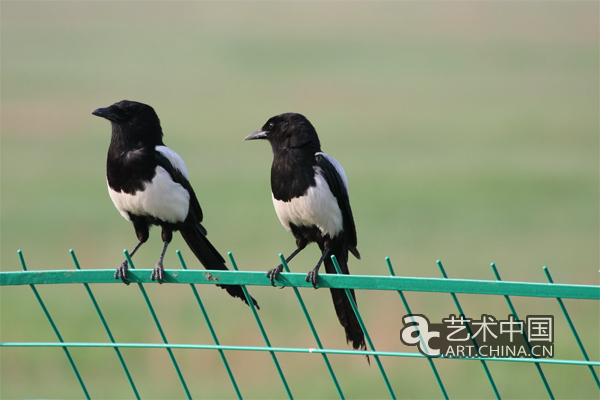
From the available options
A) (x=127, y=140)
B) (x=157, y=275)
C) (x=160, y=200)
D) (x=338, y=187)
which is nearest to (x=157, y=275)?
(x=157, y=275)

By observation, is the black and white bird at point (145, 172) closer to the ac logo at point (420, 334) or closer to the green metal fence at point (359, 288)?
the green metal fence at point (359, 288)

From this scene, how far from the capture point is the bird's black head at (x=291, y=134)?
5543mm

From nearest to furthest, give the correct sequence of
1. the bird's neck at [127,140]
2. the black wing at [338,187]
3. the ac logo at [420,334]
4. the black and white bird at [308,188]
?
1. the ac logo at [420,334]
2. the black and white bird at [308,188]
3. the black wing at [338,187]
4. the bird's neck at [127,140]

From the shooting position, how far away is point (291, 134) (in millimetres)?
5574

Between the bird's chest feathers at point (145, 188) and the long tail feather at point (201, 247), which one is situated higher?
the bird's chest feathers at point (145, 188)

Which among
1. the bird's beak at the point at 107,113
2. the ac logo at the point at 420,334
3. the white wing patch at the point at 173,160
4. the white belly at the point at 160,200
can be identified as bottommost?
the ac logo at the point at 420,334

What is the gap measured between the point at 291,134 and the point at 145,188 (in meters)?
0.96

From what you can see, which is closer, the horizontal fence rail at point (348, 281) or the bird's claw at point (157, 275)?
the horizontal fence rail at point (348, 281)

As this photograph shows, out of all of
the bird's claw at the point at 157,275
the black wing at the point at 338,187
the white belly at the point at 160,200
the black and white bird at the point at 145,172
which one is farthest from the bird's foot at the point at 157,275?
the black wing at the point at 338,187

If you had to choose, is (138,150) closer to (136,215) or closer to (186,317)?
(136,215)

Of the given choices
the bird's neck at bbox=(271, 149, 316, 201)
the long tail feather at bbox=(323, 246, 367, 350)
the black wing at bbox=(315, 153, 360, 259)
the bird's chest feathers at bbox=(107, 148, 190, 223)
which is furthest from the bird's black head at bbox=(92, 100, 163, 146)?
the long tail feather at bbox=(323, 246, 367, 350)

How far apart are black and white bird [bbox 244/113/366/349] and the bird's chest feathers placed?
608 millimetres

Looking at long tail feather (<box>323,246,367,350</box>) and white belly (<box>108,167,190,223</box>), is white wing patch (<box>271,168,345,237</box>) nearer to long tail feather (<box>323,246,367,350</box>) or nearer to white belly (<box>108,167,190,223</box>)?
long tail feather (<box>323,246,367,350</box>)

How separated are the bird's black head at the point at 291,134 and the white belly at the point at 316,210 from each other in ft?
0.75
